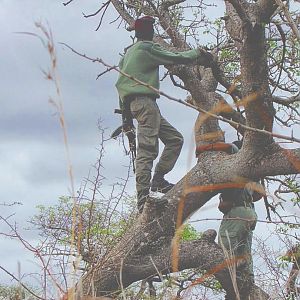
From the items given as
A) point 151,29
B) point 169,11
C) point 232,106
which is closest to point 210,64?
point 151,29

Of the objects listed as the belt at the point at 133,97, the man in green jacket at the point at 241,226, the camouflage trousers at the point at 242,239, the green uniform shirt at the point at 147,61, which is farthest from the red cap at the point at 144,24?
the camouflage trousers at the point at 242,239

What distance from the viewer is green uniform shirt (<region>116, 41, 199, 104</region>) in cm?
673

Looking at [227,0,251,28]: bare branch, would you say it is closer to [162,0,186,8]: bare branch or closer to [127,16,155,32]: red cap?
[127,16,155,32]: red cap

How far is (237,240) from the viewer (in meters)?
7.17

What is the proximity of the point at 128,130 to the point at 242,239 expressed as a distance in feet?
5.17

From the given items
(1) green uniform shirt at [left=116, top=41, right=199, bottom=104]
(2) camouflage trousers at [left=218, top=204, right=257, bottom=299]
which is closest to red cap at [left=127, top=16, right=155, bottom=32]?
(1) green uniform shirt at [left=116, top=41, right=199, bottom=104]

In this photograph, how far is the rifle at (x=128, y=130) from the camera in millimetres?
7284

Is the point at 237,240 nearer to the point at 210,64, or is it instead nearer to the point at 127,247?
the point at 127,247

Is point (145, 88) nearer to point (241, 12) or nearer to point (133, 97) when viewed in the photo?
point (133, 97)

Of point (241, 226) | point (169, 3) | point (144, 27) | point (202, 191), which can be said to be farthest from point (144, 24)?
point (169, 3)

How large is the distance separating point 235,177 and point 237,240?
628mm

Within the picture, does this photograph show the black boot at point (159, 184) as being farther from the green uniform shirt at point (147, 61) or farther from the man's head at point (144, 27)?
the man's head at point (144, 27)

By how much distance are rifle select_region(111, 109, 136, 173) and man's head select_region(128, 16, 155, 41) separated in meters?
0.77

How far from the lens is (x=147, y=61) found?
6852 mm
